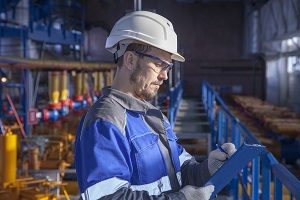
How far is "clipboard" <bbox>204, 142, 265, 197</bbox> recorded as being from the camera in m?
1.87

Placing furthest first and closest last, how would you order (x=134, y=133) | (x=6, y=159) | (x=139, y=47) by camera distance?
(x=6, y=159), (x=139, y=47), (x=134, y=133)

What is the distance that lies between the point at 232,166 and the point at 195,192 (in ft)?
0.91

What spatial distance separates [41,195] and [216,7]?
1548 centimetres

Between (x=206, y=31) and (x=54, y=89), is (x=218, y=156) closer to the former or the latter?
(x=54, y=89)

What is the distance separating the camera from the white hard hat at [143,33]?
1.88 m

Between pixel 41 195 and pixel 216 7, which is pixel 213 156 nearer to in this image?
pixel 41 195

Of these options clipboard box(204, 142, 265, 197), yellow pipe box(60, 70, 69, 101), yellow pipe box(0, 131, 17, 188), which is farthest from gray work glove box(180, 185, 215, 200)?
yellow pipe box(60, 70, 69, 101)

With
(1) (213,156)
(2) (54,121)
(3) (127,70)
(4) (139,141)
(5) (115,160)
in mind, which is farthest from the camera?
(2) (54,121)

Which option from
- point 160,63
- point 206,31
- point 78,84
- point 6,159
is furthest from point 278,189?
point 206,31

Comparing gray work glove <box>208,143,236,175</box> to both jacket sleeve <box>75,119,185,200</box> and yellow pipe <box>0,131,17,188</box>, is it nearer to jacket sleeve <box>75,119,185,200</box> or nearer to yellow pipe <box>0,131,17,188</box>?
jacket sleeve <box>75,119,185,200</box>

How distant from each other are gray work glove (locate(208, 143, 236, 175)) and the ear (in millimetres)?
622

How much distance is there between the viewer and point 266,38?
13.2m

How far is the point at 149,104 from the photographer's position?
6.54 ft

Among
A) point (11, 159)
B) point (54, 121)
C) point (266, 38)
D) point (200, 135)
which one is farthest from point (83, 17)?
point (11, 159)
